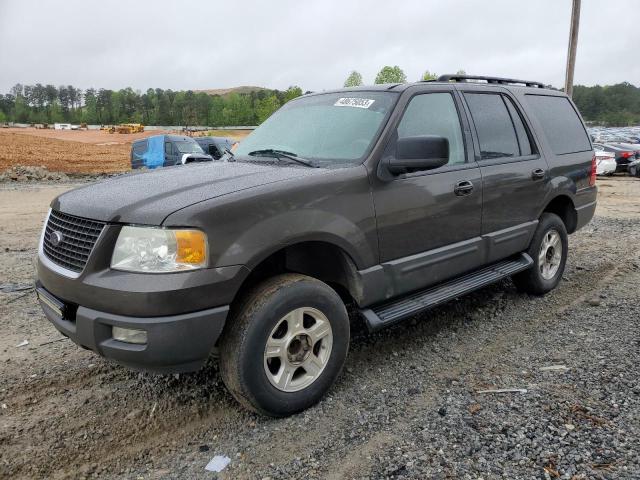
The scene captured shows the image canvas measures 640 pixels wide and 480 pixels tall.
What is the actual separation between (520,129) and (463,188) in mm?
1279

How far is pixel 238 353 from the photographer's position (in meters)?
2.78

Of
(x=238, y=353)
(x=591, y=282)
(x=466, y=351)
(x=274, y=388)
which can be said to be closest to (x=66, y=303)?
(x=238, y=353)

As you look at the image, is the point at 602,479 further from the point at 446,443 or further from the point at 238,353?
the point at 238,353

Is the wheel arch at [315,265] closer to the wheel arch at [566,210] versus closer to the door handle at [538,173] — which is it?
the door handle at [538,173]

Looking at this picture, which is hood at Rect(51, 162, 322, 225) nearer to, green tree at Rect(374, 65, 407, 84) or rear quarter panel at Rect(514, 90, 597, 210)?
rear quarter panel at Rect(514, 90, 597, 210)

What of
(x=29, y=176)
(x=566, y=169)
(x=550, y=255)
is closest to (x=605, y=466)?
(x=550, y=255)

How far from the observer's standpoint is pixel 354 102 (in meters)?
3.86

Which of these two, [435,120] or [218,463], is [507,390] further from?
[435,120]

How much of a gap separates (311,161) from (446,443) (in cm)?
191

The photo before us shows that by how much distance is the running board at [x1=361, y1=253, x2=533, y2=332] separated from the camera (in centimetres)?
340

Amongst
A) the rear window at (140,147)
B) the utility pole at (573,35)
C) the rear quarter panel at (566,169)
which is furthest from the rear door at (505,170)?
the rear window at (140,147)

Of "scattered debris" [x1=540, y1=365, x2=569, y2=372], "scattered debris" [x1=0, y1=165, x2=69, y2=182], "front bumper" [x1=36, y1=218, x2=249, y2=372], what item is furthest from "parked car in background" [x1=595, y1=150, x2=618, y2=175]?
"front bumper" [x1=36, y1=218, x2=249, y2=372]

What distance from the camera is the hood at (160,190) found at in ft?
8.80

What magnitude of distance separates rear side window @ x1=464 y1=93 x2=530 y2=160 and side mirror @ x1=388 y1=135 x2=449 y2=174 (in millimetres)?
1111
